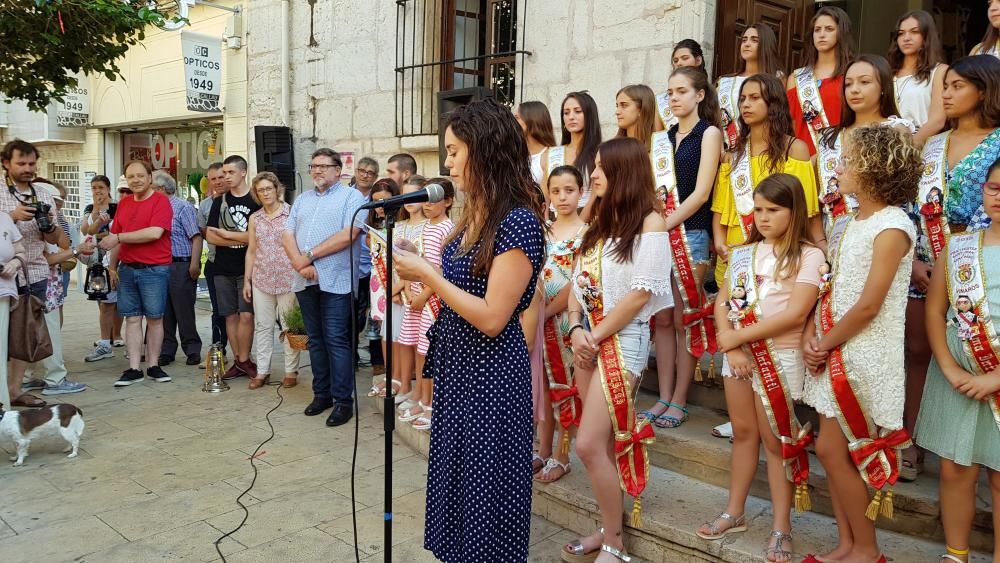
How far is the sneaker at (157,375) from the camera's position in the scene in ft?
21.0

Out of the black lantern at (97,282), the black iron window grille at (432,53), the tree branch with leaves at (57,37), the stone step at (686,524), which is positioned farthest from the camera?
the black iron window grille at (432,53)

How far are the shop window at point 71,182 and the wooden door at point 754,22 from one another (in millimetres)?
13308

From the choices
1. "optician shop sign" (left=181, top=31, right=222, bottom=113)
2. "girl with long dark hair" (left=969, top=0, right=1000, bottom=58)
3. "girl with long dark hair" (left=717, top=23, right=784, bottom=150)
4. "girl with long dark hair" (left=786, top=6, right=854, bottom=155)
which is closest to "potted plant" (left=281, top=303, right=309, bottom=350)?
"girl with long dark hair" (left=717, top=23, right=784, bottom=150)

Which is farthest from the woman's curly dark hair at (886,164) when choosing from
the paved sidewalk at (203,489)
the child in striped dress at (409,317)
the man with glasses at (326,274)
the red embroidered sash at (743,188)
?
the man with glasses at (326,274)

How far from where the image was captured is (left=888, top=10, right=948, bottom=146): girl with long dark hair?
3.76m

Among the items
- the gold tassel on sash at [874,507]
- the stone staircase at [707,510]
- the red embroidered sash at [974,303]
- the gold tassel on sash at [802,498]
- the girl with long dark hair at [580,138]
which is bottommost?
the stone staircase at [707,510]

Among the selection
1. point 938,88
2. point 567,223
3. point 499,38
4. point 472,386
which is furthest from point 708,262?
point 499,38

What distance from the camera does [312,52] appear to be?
891cm

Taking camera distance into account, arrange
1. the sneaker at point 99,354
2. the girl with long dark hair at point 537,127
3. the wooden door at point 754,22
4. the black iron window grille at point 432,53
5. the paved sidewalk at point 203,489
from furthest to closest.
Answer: the black iron window grille at point 432,53 → the sneaker at point 99,354 → the wooden door at point 754,22 → the girl with long dark hair at point 537,127 → the paved sidewalk at point 203,489

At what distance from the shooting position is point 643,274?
10.1 ft

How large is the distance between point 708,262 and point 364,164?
3.30 meters

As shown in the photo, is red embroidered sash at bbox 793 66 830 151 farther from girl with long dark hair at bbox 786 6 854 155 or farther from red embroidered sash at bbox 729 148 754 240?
red embroidered sash at bbox 729 148 754 240

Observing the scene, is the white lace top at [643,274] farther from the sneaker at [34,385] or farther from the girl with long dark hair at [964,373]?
the sneaker at [34,385]

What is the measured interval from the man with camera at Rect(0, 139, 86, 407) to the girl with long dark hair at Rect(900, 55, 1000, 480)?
577cm
